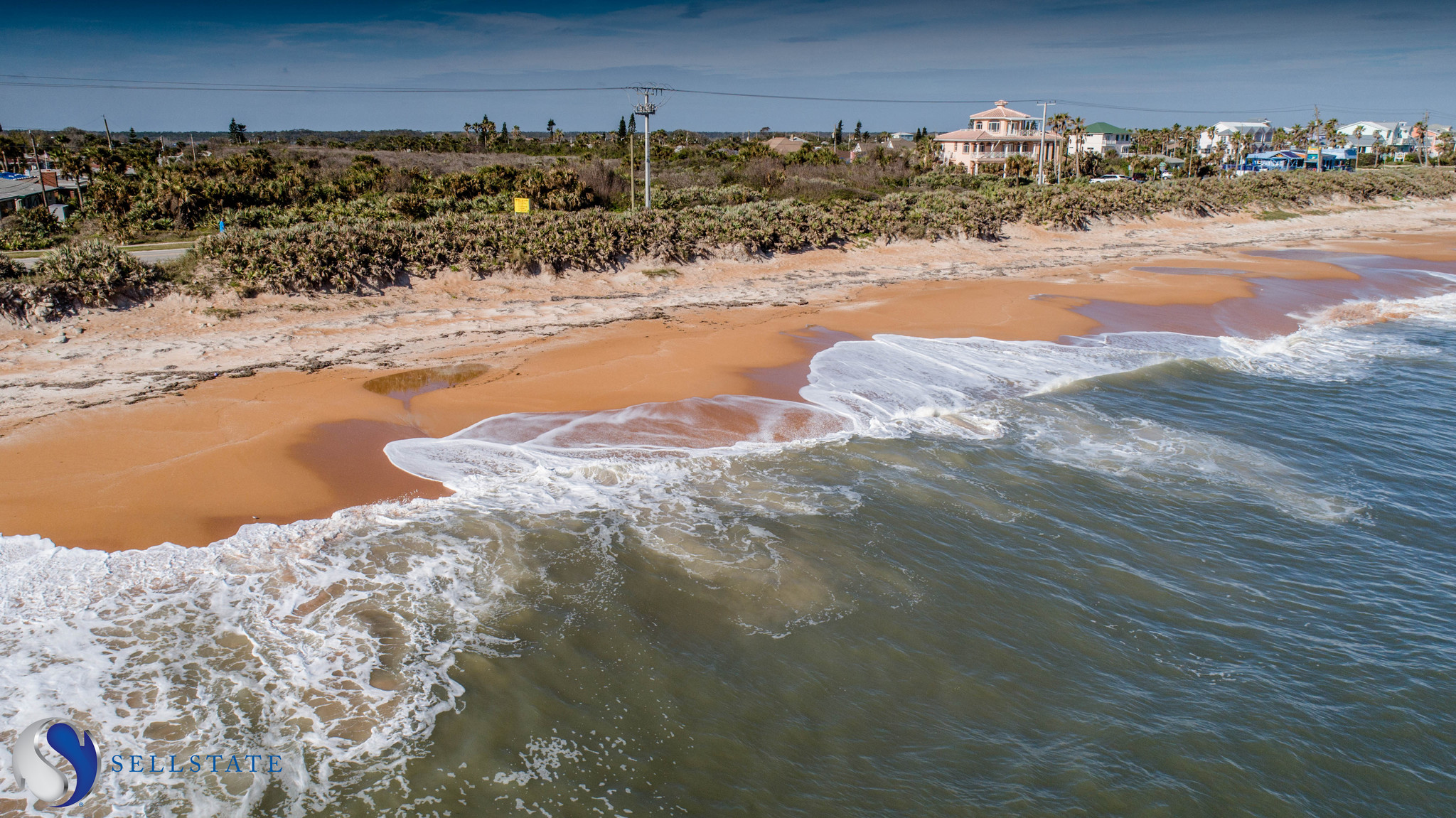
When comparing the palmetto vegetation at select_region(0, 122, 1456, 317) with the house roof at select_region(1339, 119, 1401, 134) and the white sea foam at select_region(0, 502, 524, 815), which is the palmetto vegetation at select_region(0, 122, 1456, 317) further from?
the house roof at select_region(1339, 119, 1401, 134)

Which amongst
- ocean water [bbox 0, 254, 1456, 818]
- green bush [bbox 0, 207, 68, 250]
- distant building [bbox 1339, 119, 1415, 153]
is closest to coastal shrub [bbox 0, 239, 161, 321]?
green bush [bbox 0, 207, 68, 250]

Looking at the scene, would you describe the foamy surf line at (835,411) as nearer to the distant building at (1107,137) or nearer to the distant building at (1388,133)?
the distant building at (1107,137)

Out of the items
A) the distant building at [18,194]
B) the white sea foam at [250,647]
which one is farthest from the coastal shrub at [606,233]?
the distant building at [18,194]

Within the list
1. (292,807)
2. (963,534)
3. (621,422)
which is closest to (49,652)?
(292,807)

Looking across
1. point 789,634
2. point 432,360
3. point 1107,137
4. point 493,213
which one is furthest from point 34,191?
point 1107,137

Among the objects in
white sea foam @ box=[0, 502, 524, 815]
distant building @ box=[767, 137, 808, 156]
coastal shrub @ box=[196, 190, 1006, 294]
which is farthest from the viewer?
distant building @ box=[767, 137, 808, 156]

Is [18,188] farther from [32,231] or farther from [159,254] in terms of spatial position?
[159,254]
